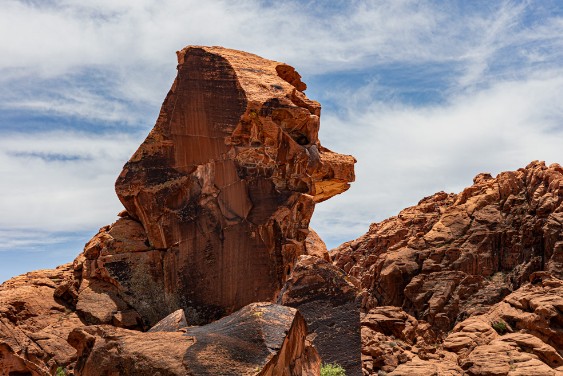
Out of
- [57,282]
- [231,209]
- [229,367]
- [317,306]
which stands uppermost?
[231,209]

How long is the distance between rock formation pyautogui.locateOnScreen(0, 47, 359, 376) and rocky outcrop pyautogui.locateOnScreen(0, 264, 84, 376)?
81 millimetres

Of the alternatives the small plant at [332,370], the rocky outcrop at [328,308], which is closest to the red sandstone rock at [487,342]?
the rocky outcrop at [328,308]

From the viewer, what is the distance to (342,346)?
30.1 meters

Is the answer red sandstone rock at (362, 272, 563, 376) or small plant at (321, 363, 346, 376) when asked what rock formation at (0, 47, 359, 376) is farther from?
red sandstone rock at (362, 272, 563, 376)

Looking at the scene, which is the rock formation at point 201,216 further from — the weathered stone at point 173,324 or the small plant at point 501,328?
the small plant at point 501,328

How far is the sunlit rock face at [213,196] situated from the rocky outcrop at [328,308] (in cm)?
594

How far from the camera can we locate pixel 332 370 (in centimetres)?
2803

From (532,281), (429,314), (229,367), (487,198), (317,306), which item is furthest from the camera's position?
(487,198)

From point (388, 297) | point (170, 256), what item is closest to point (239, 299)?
point (170, 256)

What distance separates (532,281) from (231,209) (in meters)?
26.4

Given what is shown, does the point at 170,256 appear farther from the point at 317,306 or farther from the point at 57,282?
the point at 317,306

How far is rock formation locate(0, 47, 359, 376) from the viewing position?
3625 cm

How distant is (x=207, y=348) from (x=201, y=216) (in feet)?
65.1

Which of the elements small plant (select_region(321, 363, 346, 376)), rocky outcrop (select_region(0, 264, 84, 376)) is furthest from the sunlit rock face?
small plant (select_region(321, 363, 346, 376))
